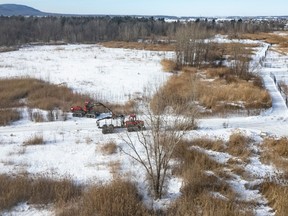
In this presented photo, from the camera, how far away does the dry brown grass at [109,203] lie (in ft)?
26.5

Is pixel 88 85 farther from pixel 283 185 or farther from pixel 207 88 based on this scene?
pixel 283 185

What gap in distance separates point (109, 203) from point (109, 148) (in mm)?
4408

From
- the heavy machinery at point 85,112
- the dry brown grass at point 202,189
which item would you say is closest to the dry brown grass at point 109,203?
the dry brown grass at point 202,189

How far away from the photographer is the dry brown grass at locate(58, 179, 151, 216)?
809cm

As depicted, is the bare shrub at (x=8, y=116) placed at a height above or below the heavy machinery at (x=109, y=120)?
below

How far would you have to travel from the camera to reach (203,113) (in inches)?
686

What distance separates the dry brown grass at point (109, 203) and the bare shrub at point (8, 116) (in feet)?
27.9

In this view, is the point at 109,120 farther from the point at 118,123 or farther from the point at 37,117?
the point at 37,117

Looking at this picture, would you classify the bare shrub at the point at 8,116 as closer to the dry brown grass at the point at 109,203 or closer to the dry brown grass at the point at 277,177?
the dry brown grass at the point at 109,203

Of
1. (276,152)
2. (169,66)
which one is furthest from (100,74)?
(276,152)

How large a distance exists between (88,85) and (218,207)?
1767 centimetres

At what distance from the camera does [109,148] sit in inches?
493

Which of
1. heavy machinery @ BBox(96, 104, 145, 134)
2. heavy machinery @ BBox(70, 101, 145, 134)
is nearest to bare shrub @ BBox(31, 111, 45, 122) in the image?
heavy machinery @ BBox(70, 101, 145, 134)

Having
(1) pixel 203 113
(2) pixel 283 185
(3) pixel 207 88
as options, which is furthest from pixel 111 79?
(2) pixel 283 185
